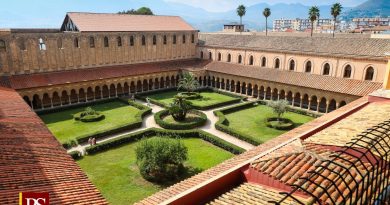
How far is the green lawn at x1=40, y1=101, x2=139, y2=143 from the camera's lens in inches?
1011

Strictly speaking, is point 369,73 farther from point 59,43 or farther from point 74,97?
point 59,43

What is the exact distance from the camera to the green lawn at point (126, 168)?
16.3m

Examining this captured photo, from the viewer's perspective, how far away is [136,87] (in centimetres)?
4075

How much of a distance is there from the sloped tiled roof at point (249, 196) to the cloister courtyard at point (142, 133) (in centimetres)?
918

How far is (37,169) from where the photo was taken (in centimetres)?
1048

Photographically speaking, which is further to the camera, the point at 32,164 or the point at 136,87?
the point at 136,87

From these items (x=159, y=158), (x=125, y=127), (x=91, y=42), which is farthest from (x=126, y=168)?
(x=91, y=42)

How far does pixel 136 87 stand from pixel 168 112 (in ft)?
A: 38.6

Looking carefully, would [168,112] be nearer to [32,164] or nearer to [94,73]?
[94,73]

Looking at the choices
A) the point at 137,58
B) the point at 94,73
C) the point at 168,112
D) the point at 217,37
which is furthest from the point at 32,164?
the point at 217,37

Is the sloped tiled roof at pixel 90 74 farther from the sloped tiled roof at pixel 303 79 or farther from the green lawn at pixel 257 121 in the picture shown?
the green lawn at pixel 257 121

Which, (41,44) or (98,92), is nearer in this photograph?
(41,44)

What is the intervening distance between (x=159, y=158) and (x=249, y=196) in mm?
10089

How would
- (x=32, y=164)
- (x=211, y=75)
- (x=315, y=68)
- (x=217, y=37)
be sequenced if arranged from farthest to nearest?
(x=217, y=37), (x=211, y=75), (x=315, y=68), (x=32, y=164)
